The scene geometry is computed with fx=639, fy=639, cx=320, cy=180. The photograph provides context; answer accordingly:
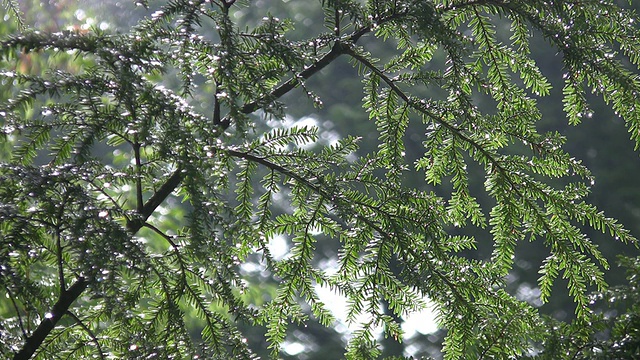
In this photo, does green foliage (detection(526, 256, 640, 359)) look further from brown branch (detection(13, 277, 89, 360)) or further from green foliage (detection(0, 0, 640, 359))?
brown branch (detection(13, 277, 89, 360))

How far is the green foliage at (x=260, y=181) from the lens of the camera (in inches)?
42.3

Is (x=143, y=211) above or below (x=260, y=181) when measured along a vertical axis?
below

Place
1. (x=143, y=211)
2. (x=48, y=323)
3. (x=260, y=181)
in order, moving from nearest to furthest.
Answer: (x=48, y=323), (x=143, y=211), (x=260, y=181)

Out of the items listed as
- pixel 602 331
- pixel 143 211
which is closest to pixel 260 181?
pixel 143 211

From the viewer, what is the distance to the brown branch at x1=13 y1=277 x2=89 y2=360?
1.10 meters

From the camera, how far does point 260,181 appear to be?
1445 millimetres

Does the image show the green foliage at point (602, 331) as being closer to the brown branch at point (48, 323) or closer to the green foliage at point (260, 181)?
the green foliage at point (260, 181)

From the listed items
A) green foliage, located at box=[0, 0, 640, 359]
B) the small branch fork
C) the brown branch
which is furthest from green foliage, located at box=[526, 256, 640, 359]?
the brown branch

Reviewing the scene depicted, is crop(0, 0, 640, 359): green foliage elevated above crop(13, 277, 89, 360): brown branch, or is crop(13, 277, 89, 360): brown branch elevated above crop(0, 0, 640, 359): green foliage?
crop(0, 0, 640, 359): green foliage

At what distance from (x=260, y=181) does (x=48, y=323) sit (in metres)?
0.53

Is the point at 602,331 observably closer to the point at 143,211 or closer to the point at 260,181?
the point at 260,181

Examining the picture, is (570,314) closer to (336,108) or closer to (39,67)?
(336,108)

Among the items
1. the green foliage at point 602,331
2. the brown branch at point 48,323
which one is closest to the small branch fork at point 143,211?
the brown branch at point 48,323

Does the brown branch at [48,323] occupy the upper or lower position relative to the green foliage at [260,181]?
lower
